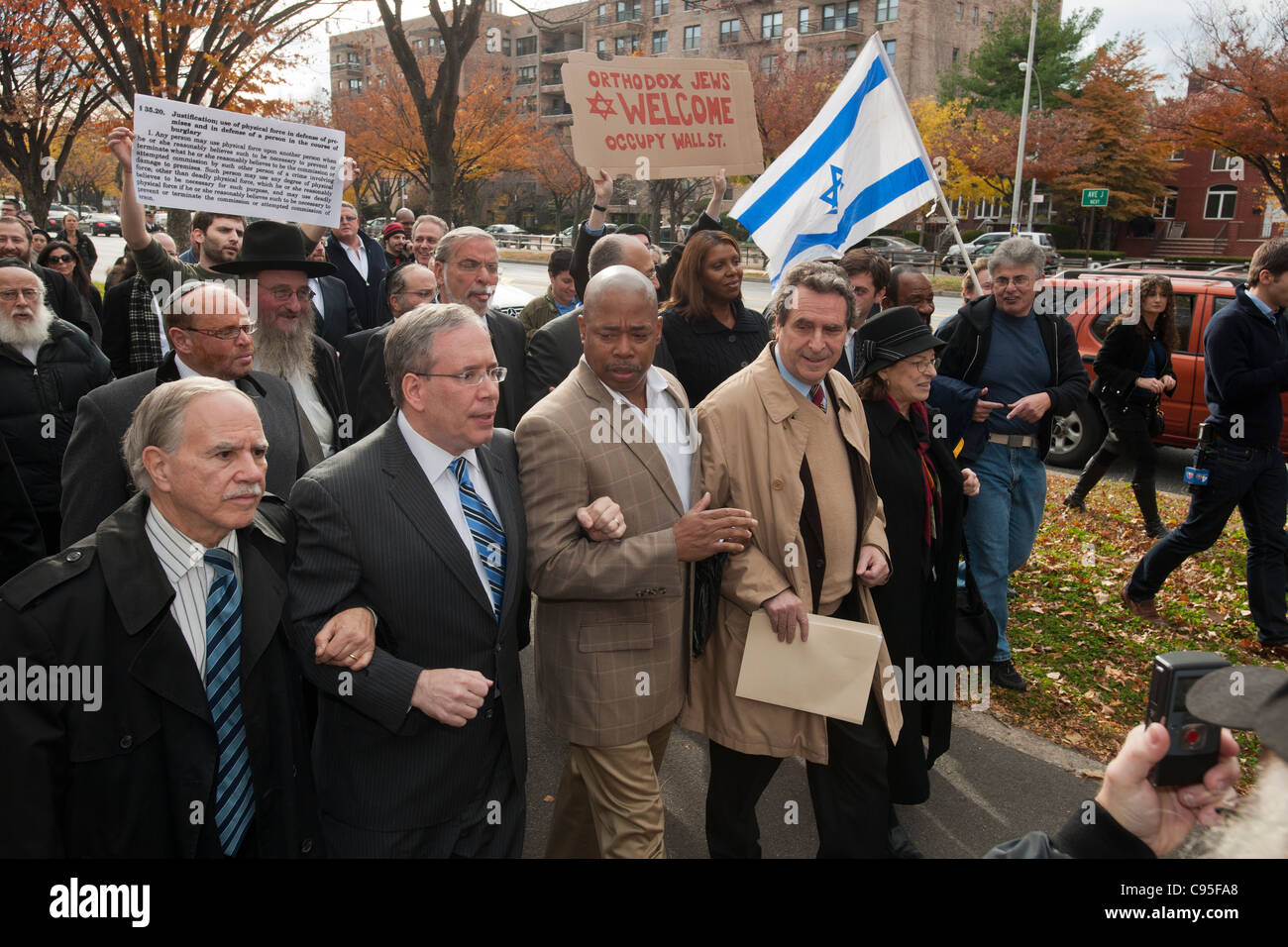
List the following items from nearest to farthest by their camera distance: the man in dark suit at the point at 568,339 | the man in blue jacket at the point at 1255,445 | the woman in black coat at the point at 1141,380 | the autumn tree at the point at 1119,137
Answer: the man in dark suit at the point at 568,339
the man in blue jacket at the point at 1255,445
the woman in black coat at the point at 1141,380
the autumn tree at the point at 1119,137

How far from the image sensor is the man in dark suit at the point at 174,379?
3111 mm

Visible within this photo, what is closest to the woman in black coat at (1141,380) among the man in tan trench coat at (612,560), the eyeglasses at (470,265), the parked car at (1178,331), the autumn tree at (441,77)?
the parked car at (1178,331)

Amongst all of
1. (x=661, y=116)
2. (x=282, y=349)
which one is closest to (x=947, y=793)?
(x=282, y=349)

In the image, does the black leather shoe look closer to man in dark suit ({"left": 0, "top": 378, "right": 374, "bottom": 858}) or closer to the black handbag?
the black handbag

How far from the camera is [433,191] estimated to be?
43.2 feet

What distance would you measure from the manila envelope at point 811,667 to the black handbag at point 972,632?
2.78ft

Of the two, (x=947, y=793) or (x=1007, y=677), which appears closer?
(x=947, y=793)

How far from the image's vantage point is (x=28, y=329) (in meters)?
4.70

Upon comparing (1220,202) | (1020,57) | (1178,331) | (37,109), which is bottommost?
(1178,331)

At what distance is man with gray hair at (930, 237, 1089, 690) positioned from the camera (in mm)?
4957

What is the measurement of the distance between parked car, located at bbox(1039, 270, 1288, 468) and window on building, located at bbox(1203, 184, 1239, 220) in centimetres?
4881

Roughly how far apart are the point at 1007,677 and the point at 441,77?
11197 millimetres

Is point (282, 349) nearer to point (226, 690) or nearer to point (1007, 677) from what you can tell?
point (226, 690)

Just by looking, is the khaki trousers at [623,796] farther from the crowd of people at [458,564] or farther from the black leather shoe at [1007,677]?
the black leather shoe at [1007,677]
